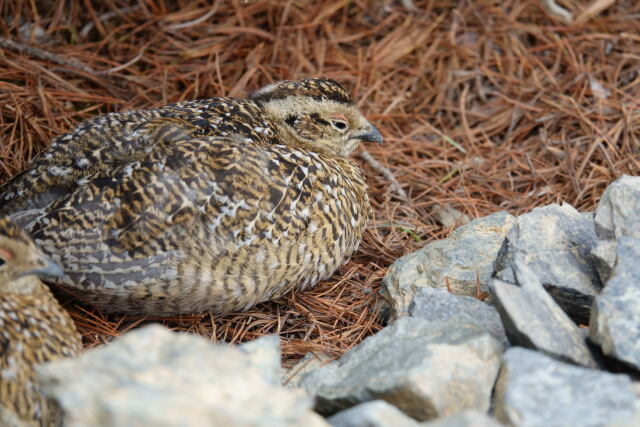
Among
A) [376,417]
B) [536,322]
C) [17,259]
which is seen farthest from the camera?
[17,259]

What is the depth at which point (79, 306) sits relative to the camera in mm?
3623

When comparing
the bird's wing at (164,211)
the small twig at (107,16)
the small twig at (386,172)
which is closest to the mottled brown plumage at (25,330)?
the bird's wing at (164,211)

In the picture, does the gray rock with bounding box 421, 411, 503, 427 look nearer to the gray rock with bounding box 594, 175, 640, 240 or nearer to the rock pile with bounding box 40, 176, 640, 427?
the rock pile with bounding box 40, 176, 640, 427

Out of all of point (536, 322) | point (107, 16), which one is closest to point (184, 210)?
point (536, 322)

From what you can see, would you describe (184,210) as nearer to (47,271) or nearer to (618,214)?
(47,271)

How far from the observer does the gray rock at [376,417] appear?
92.7 inches

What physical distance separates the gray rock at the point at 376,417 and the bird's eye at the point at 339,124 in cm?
203

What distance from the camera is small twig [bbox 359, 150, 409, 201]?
468 centimetres

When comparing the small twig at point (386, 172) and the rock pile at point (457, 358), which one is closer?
the rock pile at point (457, 358)

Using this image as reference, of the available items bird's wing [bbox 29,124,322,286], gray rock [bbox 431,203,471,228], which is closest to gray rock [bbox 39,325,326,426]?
bird's wing [bbox 29,124,322,286]

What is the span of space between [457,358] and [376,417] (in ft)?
1.61

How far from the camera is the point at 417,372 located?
8.61ft

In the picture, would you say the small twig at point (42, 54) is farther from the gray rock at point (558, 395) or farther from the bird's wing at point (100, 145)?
the gray rock at point (558, 395)

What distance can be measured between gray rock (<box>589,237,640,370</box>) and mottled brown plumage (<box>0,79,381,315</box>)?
139 cm
